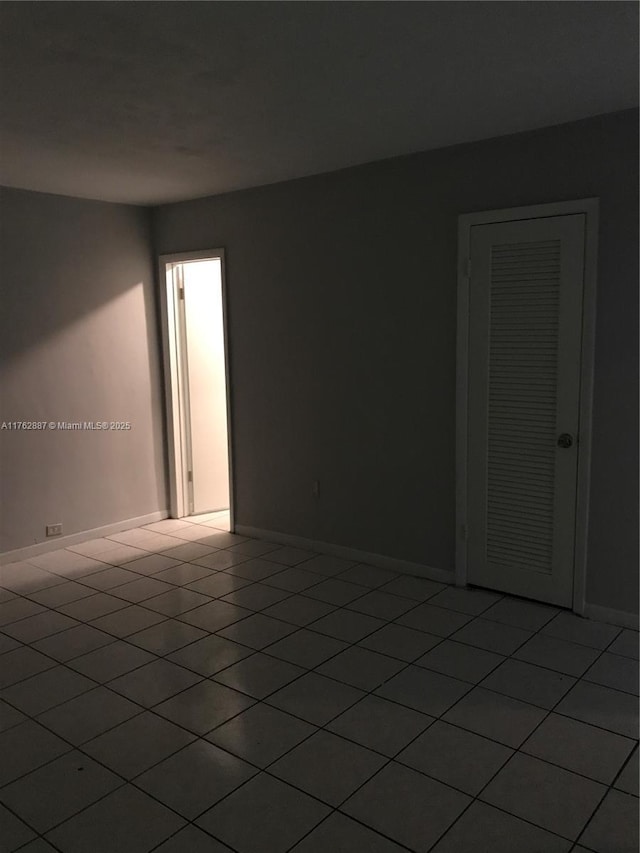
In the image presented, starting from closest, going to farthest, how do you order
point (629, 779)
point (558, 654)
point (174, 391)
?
point (629, 779)
point (558, 654)
point (174, 391)

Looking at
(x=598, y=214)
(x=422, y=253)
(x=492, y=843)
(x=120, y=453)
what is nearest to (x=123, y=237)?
(x=120, y=453)

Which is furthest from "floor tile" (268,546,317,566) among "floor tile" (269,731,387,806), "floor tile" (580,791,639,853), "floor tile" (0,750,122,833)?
"floor tile" (580,791,639,853)

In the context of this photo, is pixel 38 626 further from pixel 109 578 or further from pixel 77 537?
pixel 77 537

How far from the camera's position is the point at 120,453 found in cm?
509

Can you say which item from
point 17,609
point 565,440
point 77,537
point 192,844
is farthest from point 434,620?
point 77,537

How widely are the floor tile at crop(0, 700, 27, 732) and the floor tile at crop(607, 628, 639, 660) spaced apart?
2.50m

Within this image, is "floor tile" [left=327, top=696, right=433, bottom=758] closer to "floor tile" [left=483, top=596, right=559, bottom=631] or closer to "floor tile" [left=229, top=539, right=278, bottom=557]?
"floor tile" [left=483, top=596, right=559, bottom=631]

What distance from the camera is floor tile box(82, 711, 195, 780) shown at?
95.0 inches

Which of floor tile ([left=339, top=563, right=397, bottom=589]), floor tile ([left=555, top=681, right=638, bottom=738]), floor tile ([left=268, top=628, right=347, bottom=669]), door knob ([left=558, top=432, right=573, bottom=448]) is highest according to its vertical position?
door knob ([left=558, top=432, right=573, bottom=448])

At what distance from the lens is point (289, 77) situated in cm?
256

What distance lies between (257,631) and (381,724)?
977mm

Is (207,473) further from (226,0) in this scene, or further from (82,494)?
(226,0)

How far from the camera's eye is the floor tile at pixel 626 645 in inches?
122

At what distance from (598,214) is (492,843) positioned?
8.56 feet
